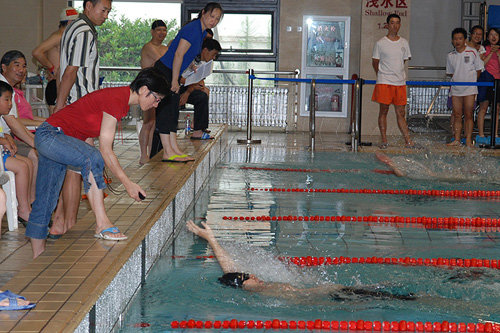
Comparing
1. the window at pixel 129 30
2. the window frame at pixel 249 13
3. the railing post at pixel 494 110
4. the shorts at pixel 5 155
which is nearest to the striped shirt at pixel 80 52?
the shorts at pixel 5 155

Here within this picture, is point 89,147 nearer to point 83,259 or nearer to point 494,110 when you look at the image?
point 83,259

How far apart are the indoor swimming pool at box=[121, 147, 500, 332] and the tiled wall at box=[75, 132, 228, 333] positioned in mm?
77

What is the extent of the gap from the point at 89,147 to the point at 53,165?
0.75 feet

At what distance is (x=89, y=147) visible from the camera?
3.60 m

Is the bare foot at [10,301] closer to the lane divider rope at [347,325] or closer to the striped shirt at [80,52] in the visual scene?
the lane divider rope at [347,325]

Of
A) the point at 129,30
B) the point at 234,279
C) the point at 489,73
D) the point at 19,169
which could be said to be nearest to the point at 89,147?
the point at 234,279

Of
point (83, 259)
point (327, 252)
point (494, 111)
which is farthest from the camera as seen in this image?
point (494, 111)

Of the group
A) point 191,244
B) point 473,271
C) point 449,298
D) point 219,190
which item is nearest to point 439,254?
point 473,271

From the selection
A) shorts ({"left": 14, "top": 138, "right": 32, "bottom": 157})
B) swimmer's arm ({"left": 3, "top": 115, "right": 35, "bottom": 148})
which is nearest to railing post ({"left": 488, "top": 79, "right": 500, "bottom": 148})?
shorts ({"left": 14, "top": 138, "right": 32, "bottom": 157})

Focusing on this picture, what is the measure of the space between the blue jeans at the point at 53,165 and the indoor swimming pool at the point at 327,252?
67 centimetres

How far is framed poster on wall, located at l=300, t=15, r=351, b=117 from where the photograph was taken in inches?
528

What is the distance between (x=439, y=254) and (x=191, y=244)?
1.66 meters

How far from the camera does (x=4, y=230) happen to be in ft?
15.1

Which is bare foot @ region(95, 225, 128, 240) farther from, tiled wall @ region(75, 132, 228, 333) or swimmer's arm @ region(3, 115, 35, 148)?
swimmer's arm @ region(3, 115, 35, 148)
